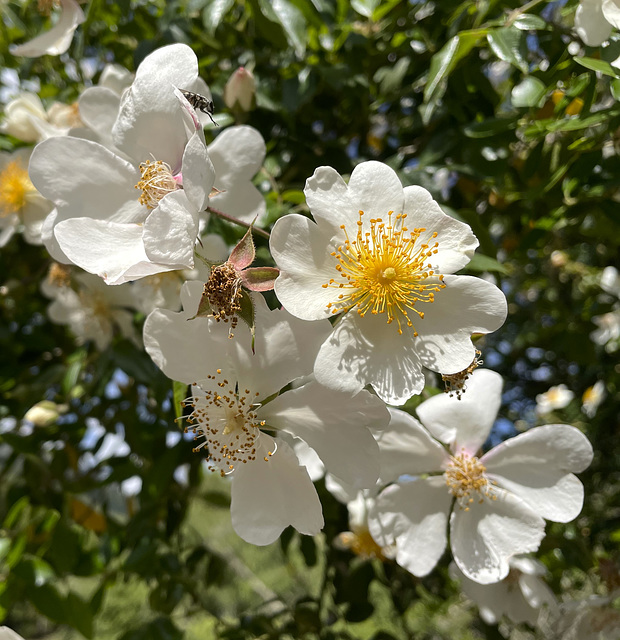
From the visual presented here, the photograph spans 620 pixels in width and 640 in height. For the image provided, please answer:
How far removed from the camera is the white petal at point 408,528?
760 millimetres

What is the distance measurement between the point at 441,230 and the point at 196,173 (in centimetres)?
24

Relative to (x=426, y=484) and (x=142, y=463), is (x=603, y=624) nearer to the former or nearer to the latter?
(x=426, y=484)

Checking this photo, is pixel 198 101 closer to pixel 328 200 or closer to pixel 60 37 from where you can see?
pixel 328 200

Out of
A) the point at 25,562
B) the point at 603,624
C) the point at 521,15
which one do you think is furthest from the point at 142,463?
the point at 521,15

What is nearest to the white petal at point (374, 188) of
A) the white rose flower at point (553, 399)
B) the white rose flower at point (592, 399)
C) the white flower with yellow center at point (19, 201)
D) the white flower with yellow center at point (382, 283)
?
the white flower with yellow center at point (382, 283)

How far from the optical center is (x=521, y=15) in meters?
0.74

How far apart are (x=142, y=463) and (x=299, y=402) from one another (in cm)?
68

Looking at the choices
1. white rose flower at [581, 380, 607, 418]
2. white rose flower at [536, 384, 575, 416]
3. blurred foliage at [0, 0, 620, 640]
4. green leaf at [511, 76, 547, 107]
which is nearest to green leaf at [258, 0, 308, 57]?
blurred foliage at [0, 0, 620, 640]

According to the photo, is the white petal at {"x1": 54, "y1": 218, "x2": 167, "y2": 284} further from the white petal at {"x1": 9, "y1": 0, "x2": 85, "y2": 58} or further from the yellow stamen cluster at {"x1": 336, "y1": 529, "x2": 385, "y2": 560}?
the yellow stamen cluster at {"x1": 336, "y1": 529, "x2": 385, "y2": 560}

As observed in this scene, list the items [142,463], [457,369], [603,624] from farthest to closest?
[142,463] → [603,624] → [457,369]

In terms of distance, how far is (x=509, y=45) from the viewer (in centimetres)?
70

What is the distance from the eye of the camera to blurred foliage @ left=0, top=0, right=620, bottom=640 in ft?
Result: 2.64

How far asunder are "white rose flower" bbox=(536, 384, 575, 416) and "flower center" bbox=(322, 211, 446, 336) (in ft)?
4.67

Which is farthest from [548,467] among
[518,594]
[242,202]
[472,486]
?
[242,202]
